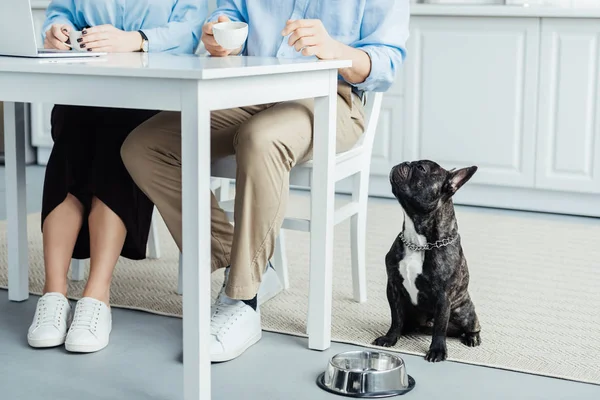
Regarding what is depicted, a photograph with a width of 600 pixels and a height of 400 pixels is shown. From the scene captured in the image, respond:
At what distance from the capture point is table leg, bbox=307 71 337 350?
1.76 meters

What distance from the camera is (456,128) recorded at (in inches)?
138

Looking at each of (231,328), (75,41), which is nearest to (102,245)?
(231,328)

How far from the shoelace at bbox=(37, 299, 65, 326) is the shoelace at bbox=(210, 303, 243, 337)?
1.10 ft

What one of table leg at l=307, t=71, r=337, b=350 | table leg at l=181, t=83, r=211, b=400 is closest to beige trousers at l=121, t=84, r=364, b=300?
table leg at l=307, t=71, r=337, b=350

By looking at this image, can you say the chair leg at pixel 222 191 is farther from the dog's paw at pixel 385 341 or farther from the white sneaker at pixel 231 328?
the dog's paw at pixel 385 341

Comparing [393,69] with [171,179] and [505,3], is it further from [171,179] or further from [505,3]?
[505,3]

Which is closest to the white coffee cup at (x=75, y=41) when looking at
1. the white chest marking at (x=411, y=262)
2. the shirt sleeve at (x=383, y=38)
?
the shirt sleeve at (x=383, y=38)

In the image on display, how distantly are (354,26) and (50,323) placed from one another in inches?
37.0

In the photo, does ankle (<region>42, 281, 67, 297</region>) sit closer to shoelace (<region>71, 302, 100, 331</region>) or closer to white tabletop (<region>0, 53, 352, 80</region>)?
shoelace (<region>71, 302, 100, 331</region>)

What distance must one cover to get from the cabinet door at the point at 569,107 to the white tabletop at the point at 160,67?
193 cm

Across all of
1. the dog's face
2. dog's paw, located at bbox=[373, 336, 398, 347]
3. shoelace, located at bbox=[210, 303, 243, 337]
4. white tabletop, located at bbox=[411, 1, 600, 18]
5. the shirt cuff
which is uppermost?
white tabletop, located at bbox=[411, 1, 600, 18]

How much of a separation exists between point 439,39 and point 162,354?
2.12 m

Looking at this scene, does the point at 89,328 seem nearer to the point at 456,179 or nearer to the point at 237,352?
the point at 237,352

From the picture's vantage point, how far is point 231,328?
5.82ft
